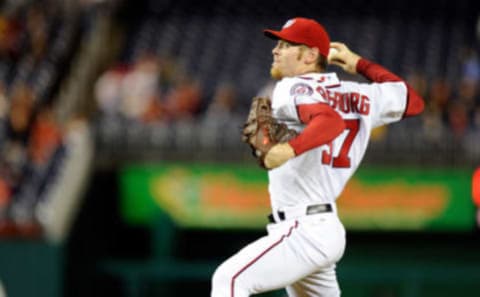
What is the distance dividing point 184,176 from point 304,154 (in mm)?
7424

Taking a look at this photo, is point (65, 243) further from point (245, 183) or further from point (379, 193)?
point (379, 193)

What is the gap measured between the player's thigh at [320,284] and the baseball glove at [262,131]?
75cm

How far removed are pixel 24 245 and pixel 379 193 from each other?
3781mm

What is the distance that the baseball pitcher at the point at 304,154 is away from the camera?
4.96 metres

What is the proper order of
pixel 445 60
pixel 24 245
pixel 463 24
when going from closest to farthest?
pixel 24 245
pixel 445 60
pixel 463 24

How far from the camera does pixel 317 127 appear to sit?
4848mm

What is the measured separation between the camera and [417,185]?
1216 cm

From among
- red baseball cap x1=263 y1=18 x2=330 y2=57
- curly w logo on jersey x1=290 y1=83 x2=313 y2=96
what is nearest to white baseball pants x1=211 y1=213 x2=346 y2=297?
curly w logo on jersey x1=290 y1=83 x2=313 y2=96

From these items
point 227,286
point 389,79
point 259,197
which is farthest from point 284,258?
point 259,197

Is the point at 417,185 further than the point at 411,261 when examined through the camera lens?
No

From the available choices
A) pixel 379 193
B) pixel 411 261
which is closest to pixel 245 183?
pixel 379 193

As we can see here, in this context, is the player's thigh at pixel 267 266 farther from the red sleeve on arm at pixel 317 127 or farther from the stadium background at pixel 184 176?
the stadium background at pixel 184 176

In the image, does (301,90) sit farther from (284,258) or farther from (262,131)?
(284,258)

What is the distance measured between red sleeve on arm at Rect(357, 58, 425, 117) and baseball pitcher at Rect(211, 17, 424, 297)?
2cm
